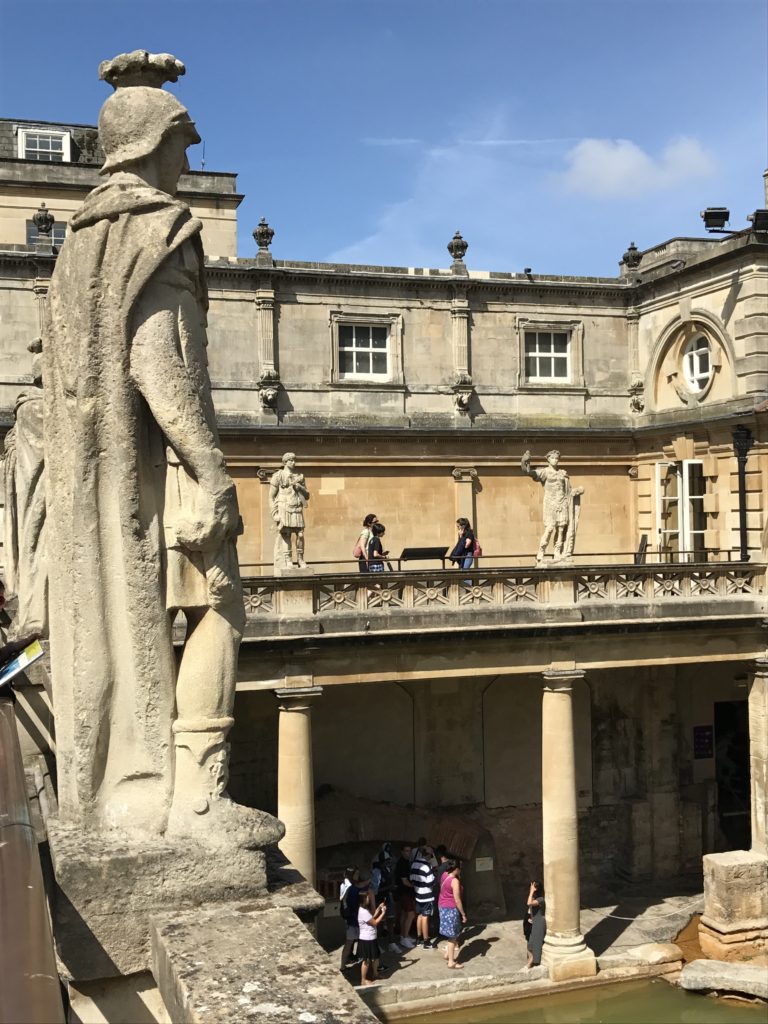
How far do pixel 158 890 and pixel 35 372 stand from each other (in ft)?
10.8

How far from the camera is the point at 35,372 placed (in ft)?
20.4

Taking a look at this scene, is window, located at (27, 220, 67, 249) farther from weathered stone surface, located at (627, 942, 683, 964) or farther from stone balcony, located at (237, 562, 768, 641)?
weathered stone surface, located at (627, 942, 683, 964)

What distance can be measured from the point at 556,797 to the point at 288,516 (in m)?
6.92

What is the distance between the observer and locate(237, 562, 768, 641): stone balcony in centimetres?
1834

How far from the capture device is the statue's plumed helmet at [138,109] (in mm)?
4664

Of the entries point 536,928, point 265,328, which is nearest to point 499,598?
point 536,928

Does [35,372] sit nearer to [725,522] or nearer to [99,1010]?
[99,1010]

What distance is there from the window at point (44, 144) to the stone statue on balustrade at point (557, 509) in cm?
2222

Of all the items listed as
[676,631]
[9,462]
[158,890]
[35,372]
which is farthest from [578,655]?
[158,890]

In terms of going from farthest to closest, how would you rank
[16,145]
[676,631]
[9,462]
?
[16,145]
[676,631]
[9,462]

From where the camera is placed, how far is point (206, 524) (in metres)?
4.35

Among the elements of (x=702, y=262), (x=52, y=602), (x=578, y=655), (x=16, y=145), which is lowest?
(x=578, y=655)

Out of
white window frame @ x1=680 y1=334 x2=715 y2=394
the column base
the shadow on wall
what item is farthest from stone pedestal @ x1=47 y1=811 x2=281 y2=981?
white window frame @ x1=680 y1=334 x2=715 y2=394

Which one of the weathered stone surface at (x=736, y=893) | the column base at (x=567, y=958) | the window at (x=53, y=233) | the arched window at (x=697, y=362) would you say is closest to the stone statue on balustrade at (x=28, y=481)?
the column base at (x=567, y=958)
